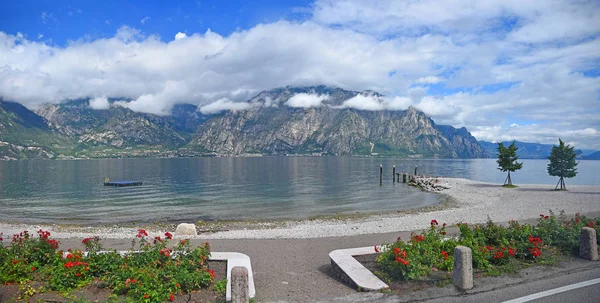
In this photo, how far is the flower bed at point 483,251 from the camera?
1054 centimetres

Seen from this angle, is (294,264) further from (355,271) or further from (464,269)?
(464,269)

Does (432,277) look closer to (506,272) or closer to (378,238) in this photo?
(506,272)

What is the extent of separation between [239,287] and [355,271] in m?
4.27

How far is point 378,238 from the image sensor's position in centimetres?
1880

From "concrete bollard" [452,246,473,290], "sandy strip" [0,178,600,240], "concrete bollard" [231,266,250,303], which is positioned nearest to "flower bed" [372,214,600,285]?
→ "concrete bollard" [452,246,473,290]

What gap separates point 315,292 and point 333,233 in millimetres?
12769

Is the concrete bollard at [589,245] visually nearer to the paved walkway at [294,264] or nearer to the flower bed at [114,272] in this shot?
the paved walkway at [294,264]

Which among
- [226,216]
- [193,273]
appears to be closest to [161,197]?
[226,216]

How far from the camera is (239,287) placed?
7.99m

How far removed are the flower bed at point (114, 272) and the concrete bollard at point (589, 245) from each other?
38.7ft

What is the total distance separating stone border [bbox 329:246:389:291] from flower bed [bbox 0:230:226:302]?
12.1 feet

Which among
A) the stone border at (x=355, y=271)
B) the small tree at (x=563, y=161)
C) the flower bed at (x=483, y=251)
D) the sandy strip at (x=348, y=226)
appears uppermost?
the small tree at (x=563, y=161)

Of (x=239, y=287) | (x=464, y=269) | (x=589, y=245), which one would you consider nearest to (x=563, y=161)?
(x=589, y=245)

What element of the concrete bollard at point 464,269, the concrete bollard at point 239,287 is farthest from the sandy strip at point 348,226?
the concrete bollard at point 239,287
